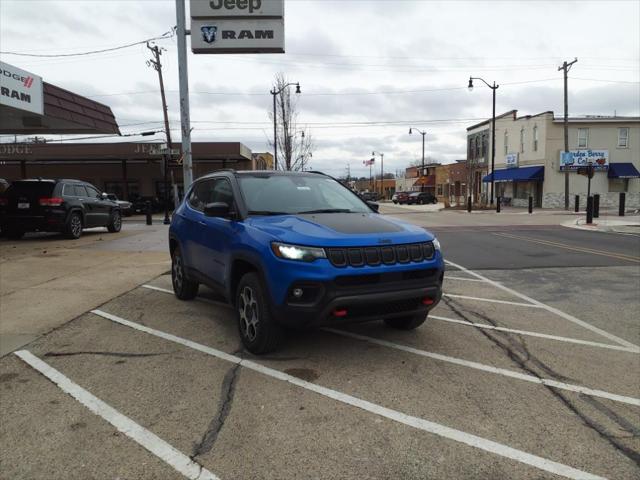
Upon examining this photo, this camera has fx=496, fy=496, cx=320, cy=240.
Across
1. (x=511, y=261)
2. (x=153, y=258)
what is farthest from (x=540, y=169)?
(x=153, y=258)

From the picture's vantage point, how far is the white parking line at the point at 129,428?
9.16 feet

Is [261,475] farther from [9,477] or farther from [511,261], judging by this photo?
[511,261]

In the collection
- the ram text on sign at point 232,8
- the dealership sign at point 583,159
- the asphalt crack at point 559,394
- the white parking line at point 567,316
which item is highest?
the ram text on sign at point 232,8

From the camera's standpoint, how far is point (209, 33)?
13.3 m

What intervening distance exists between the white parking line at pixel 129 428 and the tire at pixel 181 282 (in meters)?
2.35

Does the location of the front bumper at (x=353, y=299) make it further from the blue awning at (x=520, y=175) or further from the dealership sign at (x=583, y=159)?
the blue awning at (x=520, y=175)

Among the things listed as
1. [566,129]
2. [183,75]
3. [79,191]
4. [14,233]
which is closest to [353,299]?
[183,75]

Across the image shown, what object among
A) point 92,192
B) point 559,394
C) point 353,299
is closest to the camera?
point 559,394

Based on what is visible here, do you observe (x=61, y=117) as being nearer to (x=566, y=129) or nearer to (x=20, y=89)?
(x=20, y=89)

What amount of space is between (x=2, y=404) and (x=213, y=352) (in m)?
1.70

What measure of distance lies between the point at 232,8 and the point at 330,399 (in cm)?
1240

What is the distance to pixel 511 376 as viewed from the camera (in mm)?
4156

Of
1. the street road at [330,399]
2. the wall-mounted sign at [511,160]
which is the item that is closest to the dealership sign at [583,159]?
Answer: the wall-mounted sign at [511,160]

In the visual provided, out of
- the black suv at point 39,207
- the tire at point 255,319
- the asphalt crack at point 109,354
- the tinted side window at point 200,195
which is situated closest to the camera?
the tire at point 255,319
